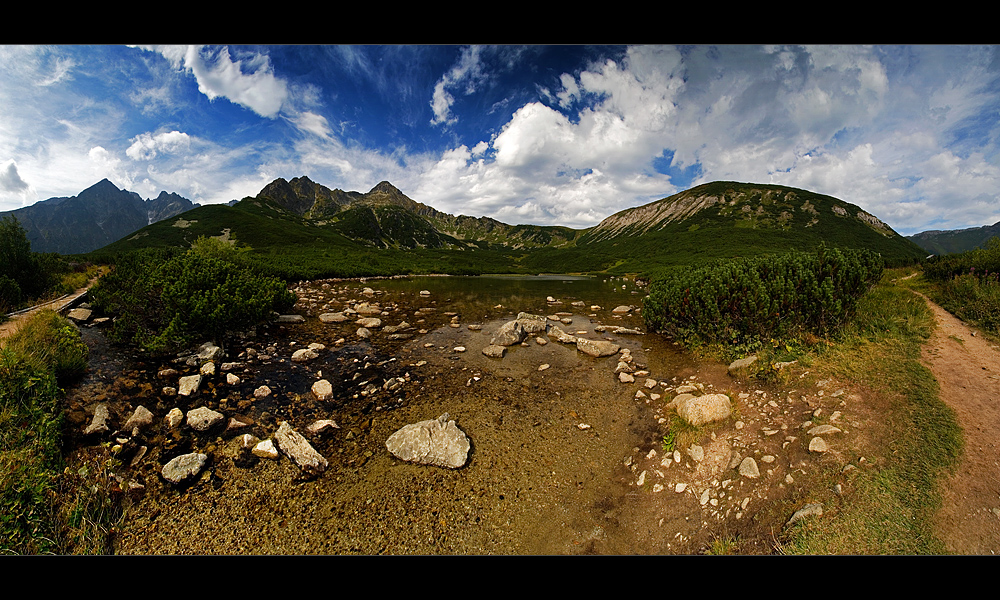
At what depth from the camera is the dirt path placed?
334cm

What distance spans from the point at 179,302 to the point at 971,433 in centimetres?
1823

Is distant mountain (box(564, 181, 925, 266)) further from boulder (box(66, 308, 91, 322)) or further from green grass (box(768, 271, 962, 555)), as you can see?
boulder (box(66, 308, 91, 322))

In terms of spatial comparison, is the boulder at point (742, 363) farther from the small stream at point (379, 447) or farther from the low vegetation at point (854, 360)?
the small stream at point (379, 447)

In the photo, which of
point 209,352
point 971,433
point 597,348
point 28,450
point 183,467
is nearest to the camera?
point 28,450

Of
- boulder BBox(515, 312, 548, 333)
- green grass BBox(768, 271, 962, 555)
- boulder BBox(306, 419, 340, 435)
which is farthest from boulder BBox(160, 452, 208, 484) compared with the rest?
boulder BBox(515, 312, 548, 333)

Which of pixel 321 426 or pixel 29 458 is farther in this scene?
pixel 321 426

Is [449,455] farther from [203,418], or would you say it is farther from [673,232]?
[673,232]

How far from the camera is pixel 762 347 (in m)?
8.91

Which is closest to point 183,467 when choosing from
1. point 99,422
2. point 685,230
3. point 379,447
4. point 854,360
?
point 99,422

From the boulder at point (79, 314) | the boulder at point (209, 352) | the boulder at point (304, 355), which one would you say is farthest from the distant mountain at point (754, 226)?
the boulder at point (79, 314)

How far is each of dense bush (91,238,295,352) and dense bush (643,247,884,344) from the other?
16451 mm
